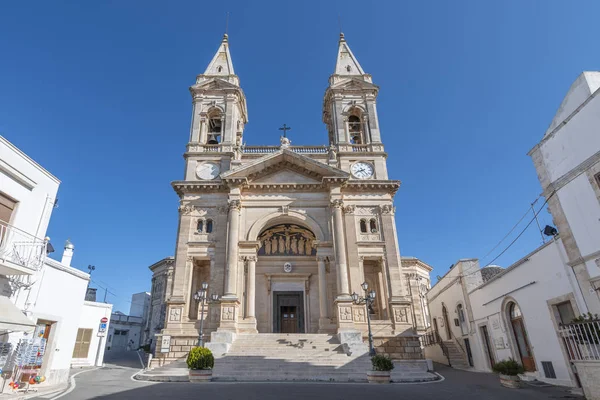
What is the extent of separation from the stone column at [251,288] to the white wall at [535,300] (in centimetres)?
1248

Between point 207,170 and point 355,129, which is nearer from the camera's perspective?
point 207,170

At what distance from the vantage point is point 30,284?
10.2 meters

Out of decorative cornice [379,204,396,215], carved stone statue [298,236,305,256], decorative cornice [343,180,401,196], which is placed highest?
decorative cornice [343,180,401,196]

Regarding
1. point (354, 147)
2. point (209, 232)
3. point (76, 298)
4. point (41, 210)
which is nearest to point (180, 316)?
point (209, 232)

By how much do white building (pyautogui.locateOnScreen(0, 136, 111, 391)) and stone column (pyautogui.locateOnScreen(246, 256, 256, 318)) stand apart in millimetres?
9514

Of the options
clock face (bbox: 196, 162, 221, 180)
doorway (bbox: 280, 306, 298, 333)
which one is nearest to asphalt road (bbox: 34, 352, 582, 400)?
doorway (bbox: 280, 306, 298, 333)

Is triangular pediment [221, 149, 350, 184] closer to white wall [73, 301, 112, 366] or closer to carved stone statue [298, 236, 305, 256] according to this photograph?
carved stone statue [298, 236, 305, 256]

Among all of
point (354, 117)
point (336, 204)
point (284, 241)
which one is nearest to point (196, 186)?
point (284, 241)

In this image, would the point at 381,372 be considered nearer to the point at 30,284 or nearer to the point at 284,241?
the point at 30,284

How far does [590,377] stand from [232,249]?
17.1 metres

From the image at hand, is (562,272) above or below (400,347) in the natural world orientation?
above

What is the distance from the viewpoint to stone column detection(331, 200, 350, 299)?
20.0 metres

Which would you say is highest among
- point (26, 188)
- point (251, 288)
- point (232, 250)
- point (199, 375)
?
point (232, 250)

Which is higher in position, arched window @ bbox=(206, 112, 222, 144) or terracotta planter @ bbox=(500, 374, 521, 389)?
arched window @ bbox=(206, 112, 222, 144)
